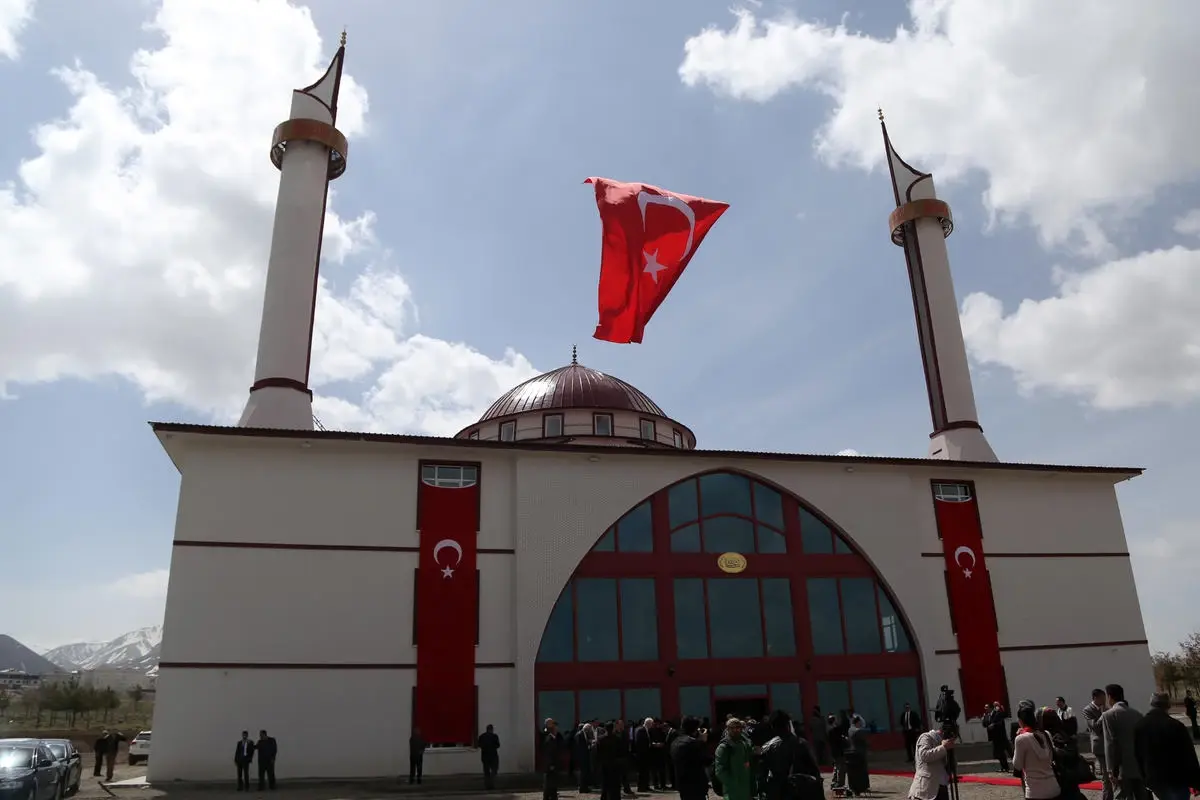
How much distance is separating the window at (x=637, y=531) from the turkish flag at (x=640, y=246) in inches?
231

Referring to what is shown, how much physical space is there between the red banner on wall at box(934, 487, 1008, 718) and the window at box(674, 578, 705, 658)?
21.7 ft

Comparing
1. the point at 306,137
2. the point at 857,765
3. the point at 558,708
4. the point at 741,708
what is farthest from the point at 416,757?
the point at 306,137

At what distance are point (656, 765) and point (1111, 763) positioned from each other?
1116cm

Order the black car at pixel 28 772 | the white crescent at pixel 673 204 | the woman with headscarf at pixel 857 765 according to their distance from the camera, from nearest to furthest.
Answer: the black car at pixel 28 772, the woman with headscarf at pixel 857 765, the white crescent at pixel 673 204

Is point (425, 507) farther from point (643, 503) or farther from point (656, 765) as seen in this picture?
point (656, 765)

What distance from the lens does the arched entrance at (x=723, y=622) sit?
2131cm

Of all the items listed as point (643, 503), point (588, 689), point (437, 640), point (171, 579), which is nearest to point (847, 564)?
point (643, 503)

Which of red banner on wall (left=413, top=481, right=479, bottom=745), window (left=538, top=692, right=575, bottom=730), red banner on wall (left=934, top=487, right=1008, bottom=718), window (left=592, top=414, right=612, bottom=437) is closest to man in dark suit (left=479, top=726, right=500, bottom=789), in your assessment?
red banner on wall (left=413, top=481, right=479, bottom=745)

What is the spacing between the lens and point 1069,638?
2514cm

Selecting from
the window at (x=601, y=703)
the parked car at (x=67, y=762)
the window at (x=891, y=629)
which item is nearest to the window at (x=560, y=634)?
the window at (x=601, y=703)

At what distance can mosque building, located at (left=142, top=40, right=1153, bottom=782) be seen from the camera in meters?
19.4

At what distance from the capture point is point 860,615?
77.6ft

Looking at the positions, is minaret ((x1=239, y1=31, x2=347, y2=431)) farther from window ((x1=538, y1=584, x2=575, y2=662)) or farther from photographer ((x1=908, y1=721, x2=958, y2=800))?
photographer ((x1=908, y1=721, x2=958, y2=800))

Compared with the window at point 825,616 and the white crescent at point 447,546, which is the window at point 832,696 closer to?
the window at point 825,616
